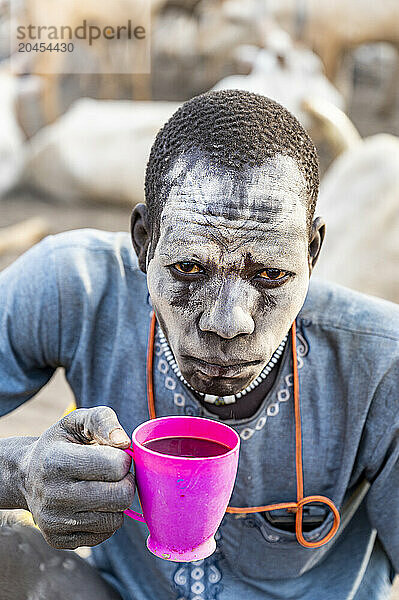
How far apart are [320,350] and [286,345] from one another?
0.18ft

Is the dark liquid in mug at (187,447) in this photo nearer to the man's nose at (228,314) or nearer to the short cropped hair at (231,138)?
the man's nose at (228,314)

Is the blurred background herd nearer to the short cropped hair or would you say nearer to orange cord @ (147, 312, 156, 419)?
orange cord @ (147, 312, 156, 419)

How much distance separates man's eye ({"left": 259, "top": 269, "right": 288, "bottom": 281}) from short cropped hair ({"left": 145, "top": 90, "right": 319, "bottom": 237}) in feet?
0.32

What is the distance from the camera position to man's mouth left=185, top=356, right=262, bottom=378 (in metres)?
1.06

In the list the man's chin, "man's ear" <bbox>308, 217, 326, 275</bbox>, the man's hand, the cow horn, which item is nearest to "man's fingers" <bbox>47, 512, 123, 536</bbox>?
the man's hand

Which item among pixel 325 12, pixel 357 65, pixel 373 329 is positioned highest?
pixel 373 329

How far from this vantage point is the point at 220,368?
106cm

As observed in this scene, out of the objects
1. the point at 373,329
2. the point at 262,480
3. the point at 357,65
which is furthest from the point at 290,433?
the point at 357,65

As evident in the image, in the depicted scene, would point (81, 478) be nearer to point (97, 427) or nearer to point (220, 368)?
point (97, 427)

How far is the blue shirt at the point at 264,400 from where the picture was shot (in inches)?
50.3

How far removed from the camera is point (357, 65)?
33.6ft

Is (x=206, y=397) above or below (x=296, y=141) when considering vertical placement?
below

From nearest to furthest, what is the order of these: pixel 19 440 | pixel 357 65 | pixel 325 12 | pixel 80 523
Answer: pixel 80 523
pixel 19 440
pixel 325 12
pixel 357 65

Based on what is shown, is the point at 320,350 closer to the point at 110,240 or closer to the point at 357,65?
the point at 110,240
